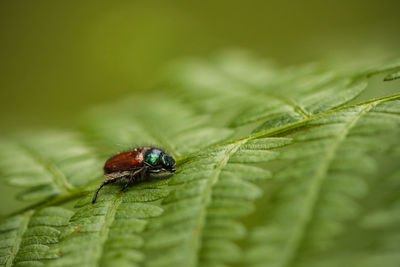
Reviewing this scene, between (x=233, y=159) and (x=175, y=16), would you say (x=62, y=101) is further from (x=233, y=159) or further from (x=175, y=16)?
(x=233, y=159)

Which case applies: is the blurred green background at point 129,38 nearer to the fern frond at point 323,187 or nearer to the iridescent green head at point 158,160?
the iridescent green head at point 158,160

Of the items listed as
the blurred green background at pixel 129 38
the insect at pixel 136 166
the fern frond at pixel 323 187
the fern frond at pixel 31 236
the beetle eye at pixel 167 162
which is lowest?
the fern frond at pixel 323 187

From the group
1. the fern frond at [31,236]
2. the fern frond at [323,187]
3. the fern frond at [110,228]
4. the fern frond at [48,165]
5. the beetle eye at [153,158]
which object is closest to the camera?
the fern frond at [323,187]

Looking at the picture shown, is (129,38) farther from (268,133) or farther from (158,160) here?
(268,133)

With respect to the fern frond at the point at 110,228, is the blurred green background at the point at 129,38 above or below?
above

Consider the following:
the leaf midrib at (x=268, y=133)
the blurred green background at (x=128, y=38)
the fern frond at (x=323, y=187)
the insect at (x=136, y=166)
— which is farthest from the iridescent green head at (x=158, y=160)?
the blurred green background at (x=128, y=38)

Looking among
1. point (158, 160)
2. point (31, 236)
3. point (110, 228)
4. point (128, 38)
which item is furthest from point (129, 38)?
point (110, 228)

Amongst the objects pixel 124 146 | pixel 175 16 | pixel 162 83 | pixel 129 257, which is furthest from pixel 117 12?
pixel 129 257
